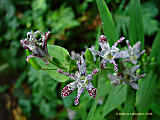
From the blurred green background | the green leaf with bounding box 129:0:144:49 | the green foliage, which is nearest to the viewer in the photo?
the green leaf with bounding box 129:0:144:49

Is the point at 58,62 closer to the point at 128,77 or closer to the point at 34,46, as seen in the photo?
the point at 34,46

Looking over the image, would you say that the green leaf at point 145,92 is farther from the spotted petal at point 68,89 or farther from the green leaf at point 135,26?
the spotted petal at point 68,89

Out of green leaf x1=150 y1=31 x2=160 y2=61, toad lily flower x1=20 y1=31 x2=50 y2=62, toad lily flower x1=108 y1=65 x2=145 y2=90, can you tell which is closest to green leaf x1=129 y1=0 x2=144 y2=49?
green leaf x1=150 y1=31 x2=160 y2=61

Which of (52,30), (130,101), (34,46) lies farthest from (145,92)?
(52,30)

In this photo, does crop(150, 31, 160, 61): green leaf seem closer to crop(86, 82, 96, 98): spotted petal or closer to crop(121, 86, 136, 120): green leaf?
crop(121, 86, 136, 120): green leaf

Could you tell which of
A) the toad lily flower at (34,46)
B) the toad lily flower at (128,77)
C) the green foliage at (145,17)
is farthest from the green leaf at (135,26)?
the toad lily flower at (34,46)

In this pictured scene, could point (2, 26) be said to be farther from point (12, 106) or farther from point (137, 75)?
point (137, 75)
